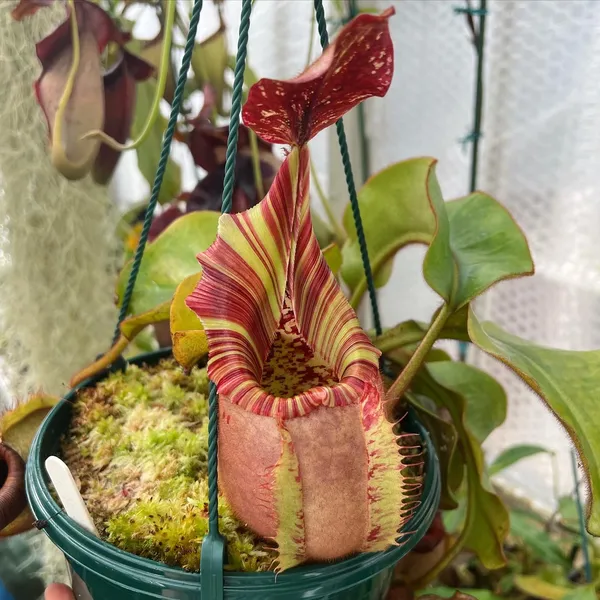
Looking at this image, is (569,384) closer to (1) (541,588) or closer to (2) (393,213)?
(2) (393,213)

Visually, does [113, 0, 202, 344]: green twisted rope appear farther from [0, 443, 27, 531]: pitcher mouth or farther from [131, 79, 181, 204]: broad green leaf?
[131, 79, 181, 204]: broad green leaf

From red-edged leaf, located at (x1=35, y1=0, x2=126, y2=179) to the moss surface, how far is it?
1.01 ft

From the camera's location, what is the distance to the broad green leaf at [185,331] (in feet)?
1.68

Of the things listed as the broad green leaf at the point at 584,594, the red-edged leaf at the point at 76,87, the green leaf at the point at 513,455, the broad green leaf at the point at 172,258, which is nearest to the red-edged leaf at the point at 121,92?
the red-edged leaf at the point at 76,87

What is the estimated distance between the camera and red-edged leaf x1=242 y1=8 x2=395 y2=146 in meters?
0.33

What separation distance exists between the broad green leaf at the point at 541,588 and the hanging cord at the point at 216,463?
0.67 m

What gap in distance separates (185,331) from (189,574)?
208 millimetres

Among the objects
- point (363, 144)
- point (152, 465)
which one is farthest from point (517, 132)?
point (152, 465)

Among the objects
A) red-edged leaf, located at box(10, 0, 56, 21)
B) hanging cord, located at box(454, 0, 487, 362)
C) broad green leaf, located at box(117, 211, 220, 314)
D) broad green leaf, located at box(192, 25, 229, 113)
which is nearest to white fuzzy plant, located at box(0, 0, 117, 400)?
red-edged leaf, located at box(10, 0, 56, 21)

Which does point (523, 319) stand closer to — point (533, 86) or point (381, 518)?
point (533, 86)

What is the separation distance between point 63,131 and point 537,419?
108cm

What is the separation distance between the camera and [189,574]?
41 centimetres

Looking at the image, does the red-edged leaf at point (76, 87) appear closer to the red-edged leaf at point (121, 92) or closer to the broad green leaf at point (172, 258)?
the red-edged leaf at point (121, 92)

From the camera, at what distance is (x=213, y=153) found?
0.85 metres
